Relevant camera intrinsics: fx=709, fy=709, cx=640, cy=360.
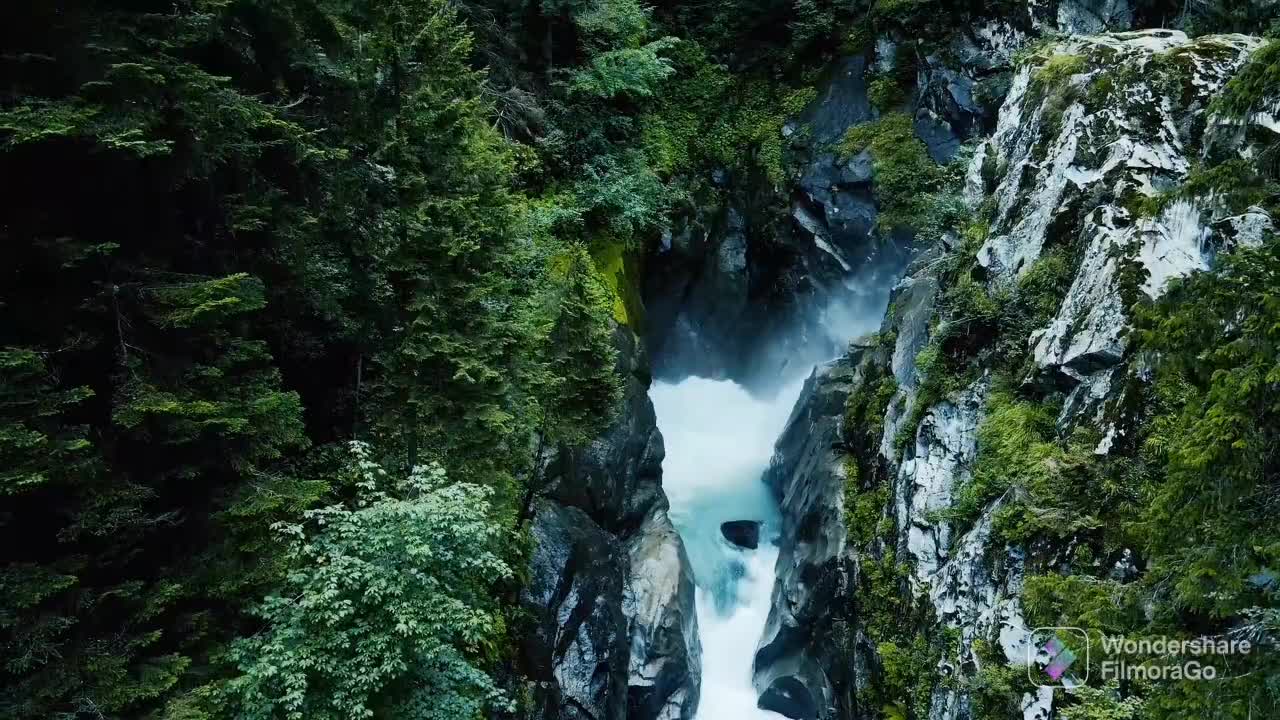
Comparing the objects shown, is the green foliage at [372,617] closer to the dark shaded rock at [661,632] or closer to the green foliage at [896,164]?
the dark shaded rock at [661,632]

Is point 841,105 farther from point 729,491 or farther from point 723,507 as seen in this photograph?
point 723,507

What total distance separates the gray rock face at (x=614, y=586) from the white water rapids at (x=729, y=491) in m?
0.90

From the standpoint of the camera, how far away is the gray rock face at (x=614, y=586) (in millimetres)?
11773

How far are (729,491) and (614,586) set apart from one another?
5.93 metres

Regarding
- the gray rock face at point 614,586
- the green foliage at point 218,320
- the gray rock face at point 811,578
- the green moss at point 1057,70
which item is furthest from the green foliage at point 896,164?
the green foliage at point 218,320

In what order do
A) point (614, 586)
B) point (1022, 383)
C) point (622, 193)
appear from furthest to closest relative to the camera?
point (622, 193) < point (614, 586) < point (1022, 383)

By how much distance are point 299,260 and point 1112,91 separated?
33.2ft

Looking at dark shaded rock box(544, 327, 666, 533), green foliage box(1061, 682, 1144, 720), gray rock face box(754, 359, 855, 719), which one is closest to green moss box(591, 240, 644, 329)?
dark shaded rock box(544, 327, 666, 533)

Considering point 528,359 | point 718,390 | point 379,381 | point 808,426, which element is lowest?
point 379,381

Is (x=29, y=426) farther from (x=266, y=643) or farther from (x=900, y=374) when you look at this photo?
(x=900, y=374)

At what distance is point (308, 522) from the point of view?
7430 mm

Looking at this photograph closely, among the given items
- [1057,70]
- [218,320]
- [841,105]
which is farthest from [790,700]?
[841,105]

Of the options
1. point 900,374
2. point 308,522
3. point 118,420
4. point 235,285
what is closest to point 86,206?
point 235,285

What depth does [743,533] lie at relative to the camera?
16984 mm
